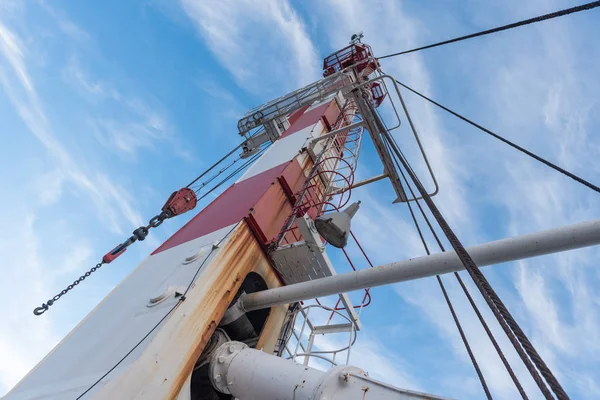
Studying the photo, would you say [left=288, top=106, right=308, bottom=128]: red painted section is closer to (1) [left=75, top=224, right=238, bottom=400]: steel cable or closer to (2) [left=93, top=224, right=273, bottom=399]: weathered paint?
(2) [left=93, top=224, right=273, bottom=399]: weathered paint

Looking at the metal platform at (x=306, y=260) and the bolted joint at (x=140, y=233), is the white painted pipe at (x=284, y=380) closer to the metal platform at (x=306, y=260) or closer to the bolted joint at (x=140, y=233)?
the metal platform at (x=306, y=260)

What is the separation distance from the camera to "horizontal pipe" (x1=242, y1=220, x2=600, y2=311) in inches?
82.2

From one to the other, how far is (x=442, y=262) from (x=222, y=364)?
7.11ft

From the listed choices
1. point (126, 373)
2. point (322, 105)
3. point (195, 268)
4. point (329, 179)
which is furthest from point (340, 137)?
point (126, 373)

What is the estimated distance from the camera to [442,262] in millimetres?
2562

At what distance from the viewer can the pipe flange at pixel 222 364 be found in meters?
3.42

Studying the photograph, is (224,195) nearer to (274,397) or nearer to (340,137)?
(340,137)

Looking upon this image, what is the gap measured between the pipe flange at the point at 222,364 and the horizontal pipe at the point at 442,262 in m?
0.44

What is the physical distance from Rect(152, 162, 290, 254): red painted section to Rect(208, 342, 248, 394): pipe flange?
1.52 m

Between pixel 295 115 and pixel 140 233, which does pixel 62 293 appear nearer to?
pixel 140 233

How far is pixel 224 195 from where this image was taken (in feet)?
20.5

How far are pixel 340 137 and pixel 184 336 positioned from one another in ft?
18.3

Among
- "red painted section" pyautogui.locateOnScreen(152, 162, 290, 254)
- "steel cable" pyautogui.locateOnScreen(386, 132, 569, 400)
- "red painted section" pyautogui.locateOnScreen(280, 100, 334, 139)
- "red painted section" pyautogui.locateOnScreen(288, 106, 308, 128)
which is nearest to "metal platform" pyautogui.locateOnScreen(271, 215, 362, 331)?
"red painted section" pyautogui.locateOnScreen(152, 162, 290, 254)

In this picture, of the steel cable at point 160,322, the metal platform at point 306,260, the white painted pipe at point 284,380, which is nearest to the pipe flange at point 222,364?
the white painted pipe at point 284,380
